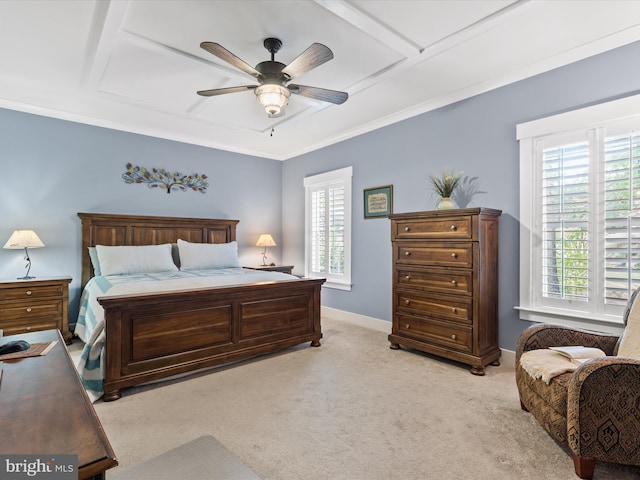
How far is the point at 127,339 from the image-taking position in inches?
101

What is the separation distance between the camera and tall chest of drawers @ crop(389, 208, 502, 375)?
300cm

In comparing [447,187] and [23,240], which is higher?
[447,187]

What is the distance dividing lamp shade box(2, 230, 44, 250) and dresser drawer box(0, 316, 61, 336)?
30.3 inches

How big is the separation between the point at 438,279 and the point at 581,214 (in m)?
1.26

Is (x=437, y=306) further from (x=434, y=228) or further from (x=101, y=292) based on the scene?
(x=101, y=292)

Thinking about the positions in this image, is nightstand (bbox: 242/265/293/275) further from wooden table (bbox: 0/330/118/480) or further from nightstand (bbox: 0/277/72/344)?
wooden table (bbox: 0/330/118/480)

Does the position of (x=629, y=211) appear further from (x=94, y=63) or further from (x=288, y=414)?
(x=94, y=63)

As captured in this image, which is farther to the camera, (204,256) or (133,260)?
(204,256)

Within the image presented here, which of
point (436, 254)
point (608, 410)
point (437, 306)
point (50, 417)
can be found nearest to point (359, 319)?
Result: point (437, 306)

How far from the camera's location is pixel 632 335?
2.00 meters

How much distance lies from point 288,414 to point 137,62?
3142mm

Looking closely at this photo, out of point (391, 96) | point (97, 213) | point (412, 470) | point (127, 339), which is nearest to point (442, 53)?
point (391, 96)

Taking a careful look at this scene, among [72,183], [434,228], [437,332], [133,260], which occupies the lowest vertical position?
[437,332]

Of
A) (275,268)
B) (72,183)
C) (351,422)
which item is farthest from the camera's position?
(275,268)
